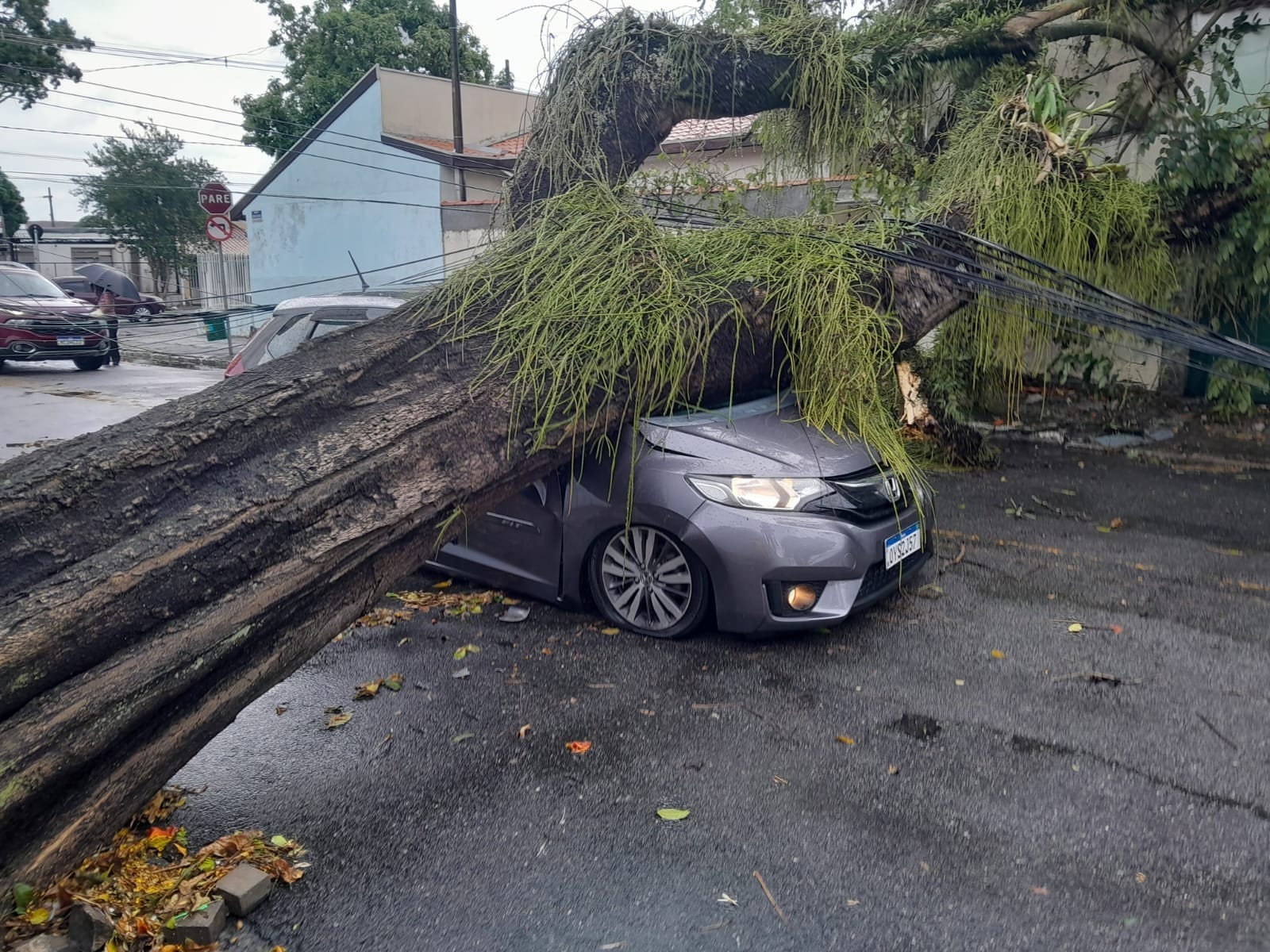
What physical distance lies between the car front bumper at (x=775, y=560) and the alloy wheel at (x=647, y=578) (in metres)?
0.19

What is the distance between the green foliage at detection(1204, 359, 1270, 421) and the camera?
8281 millimetres

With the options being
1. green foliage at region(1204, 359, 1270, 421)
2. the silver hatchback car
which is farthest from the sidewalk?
green foliage at region(1204, 359, 1270, 421)

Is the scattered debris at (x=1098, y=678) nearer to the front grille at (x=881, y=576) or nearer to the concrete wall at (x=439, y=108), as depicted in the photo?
the front grille at (x=881, y=576)

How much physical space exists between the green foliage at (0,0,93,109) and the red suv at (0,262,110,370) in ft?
60.6

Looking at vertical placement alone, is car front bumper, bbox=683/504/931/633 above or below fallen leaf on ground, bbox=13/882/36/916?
above

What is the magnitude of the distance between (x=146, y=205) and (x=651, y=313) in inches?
1630

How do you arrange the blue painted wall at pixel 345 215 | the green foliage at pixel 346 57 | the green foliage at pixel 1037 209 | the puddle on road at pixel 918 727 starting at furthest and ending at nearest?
1. the green foliage at pixel 346 57
2. the blue painted wall at pixel 345 215
3. the green foliage at pixel 1037 209
4. the puddle on road at pixel 918 727

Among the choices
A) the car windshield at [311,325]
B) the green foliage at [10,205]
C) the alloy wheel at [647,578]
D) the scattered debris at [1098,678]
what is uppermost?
the green foliage at [10,205]

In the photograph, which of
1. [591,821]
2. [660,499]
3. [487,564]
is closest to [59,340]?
[487,564]

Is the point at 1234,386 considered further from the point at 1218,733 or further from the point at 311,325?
the point at 311,325

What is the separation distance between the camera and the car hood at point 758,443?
14.5ft

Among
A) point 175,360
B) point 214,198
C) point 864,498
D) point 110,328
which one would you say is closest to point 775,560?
point 864,498

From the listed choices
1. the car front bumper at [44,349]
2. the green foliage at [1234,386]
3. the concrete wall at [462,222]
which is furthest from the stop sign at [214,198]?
the green foliage at [1234,386]

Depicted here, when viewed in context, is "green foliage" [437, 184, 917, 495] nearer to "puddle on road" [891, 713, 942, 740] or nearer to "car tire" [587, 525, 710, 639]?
"car tire" [587, 525, 710, 639]
